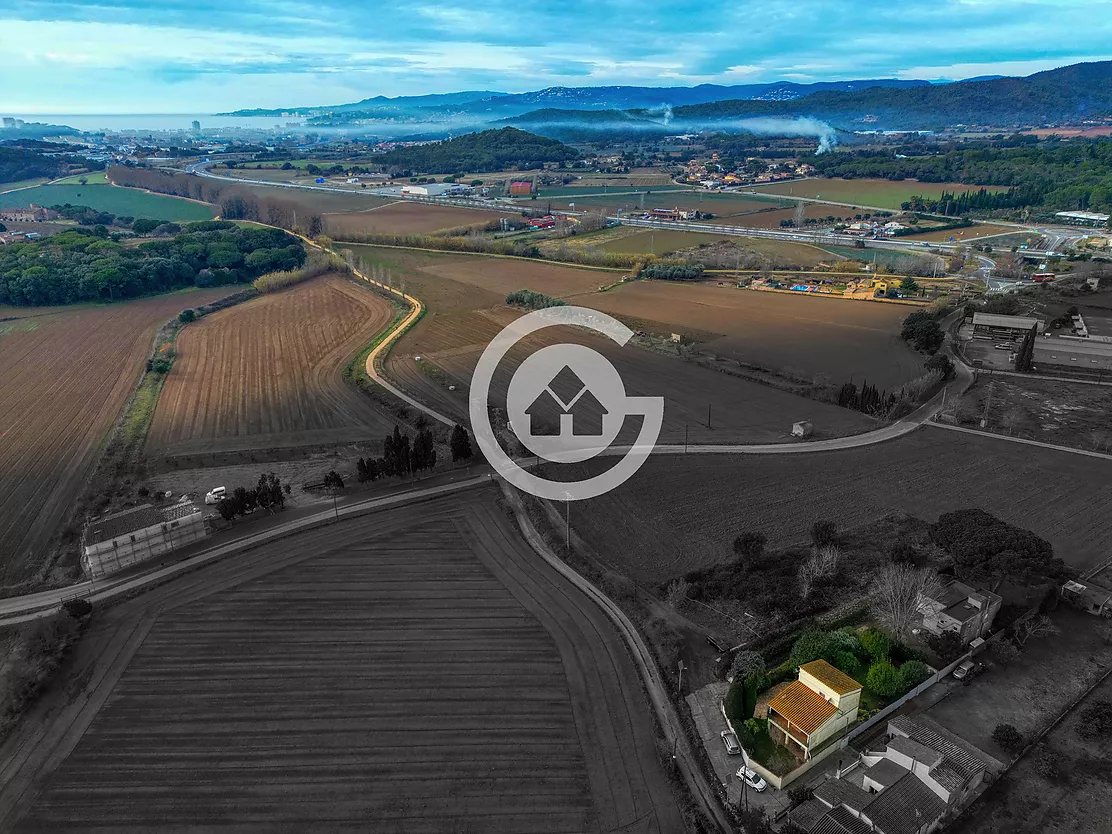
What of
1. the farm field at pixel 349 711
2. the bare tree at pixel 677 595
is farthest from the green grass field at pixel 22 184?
the bare tree at pixel 677 595

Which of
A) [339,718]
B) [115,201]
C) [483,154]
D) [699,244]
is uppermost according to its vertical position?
[483,154]

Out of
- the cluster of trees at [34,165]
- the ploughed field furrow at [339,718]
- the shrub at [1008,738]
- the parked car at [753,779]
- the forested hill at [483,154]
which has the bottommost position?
the ploughed field furrow at [339,718]

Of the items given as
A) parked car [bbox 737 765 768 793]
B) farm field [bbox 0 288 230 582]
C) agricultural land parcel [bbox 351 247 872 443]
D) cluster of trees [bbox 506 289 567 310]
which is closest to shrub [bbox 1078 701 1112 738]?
parked car [bbox 737 765 768 793]

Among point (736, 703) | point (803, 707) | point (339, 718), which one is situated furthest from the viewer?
point (339, 718)

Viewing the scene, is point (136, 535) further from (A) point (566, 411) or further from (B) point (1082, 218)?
(B) point (1082, 218)

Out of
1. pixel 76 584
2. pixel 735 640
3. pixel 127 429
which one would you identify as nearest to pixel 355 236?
pixel 127 429

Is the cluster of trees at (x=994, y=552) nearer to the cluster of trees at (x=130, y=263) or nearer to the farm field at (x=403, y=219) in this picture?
the cluster of trees at (x=130, y=263)
